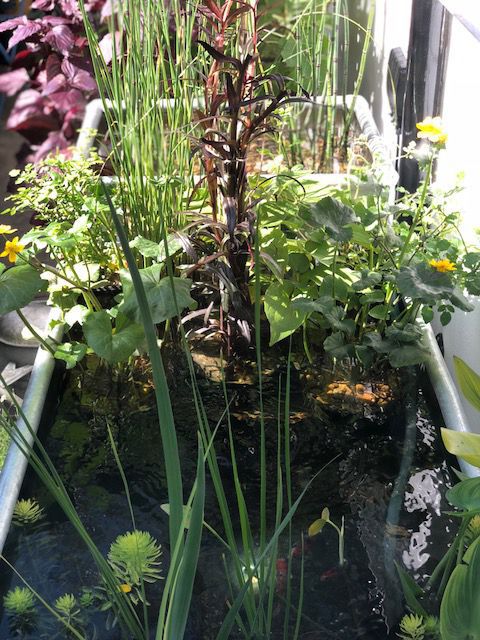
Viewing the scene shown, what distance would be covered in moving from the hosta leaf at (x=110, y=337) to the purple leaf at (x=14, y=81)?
2008 mm

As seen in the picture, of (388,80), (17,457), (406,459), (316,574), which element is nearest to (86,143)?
(388,80)

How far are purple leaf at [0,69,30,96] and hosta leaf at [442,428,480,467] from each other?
8.62ft

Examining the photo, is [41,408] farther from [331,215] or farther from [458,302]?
[458,302]

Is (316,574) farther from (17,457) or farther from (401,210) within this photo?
(401,210)

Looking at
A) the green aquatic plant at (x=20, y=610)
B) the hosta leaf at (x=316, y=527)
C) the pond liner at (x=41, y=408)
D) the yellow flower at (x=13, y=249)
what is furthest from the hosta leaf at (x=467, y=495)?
the yellow flower at (x=13, y=249)

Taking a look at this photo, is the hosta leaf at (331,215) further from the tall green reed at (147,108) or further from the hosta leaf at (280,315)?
the tall green reed at (147,108)

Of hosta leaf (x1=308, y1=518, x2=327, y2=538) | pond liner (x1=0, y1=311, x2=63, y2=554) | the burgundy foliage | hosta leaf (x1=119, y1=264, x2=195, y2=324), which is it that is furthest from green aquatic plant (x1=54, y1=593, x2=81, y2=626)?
the burgundy foliage

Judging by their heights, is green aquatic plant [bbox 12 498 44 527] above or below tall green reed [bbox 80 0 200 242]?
below

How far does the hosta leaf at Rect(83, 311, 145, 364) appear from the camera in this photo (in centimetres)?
149

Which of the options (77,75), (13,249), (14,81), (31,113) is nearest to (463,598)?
(13,249)

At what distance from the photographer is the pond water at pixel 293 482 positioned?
1.20m

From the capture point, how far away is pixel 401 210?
5.38ft

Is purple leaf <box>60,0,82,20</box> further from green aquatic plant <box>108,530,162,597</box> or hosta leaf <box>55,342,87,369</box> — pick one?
green aquatic plant <box>108,530,162,597</box>

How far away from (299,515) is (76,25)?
2.20 meters
